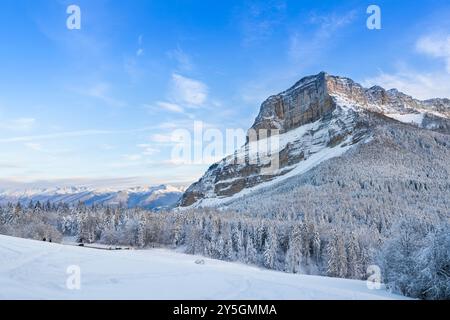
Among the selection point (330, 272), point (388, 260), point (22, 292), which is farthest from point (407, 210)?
point (22, 292)

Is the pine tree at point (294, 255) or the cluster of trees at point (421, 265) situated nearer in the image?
the cluster of trees at point (421, 265)

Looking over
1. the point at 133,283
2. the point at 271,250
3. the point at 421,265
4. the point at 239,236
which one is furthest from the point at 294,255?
the point at 133,283

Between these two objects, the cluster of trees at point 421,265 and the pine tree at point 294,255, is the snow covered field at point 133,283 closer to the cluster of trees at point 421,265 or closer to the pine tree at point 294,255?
the cluster of trees at point 421,265

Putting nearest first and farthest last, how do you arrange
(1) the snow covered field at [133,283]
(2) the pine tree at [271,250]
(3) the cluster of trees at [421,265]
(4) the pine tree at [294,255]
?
1. (1) the snow covered field at [133,283]
2. (3) the cluster of trees at [421,265]
3. (2) the pine tree at [271,250]
4. (4) the pine tree at [294,255]

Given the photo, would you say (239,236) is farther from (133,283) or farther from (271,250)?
(133,283)

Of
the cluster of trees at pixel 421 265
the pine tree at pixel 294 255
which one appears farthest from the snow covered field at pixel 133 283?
the pine tree at pixel 294 255

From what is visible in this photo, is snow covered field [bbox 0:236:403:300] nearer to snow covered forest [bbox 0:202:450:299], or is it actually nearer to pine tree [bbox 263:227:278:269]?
snow covered forest [bbox 0:202:450:299]

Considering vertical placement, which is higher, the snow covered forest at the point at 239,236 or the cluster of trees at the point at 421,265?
the cluster of trees at the point at 421,265

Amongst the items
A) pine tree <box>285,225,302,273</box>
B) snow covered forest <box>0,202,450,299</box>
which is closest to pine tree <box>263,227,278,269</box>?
snow covered forest <box>0,202,450,299</box>

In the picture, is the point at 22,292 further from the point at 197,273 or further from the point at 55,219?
the point at 55,219

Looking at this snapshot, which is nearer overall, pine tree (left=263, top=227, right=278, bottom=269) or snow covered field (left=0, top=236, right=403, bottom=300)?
snow covered field (left=0, top=236, right=403, bottom=300)

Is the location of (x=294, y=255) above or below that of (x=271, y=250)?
below

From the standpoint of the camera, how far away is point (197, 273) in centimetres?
1923
